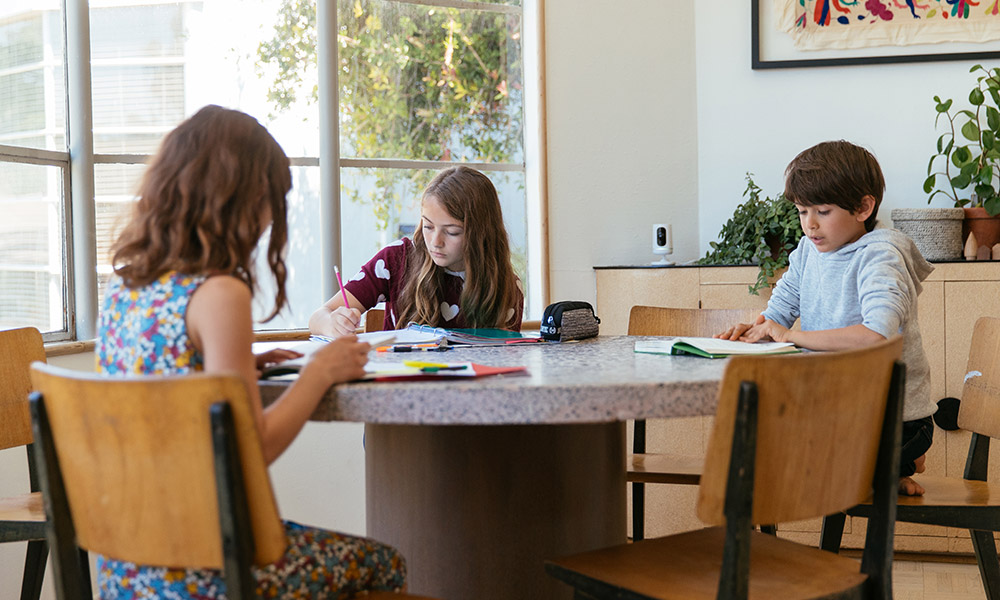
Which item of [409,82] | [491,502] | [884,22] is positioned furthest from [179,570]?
[884,22]

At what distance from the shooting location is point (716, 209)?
374 cm

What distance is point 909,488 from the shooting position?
1851 millimetres

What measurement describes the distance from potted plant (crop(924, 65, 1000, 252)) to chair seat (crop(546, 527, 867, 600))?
87.5 inches

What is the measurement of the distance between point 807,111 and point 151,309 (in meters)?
2.96

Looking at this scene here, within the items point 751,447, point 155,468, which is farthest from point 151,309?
point 751,447

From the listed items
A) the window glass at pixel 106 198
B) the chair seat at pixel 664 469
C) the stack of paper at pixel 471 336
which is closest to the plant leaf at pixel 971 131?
the chair seat at pixel 664 469

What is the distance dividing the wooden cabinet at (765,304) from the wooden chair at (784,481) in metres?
1.89

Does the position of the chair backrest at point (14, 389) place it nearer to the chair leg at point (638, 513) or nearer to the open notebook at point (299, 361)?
the open notebook at point (299, 361)

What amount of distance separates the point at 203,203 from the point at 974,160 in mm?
2892

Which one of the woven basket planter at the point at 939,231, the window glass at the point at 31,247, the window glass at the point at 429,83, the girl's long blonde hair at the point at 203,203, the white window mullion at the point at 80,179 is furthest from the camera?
the window glass at the point at 429,83

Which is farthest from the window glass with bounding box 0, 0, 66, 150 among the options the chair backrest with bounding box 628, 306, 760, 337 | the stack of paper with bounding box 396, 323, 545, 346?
the chair backrest with bounding box 628, 306, 760, 337

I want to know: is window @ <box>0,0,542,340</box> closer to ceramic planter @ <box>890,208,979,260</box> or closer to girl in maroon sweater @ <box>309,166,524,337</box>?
girl in maroon sweater @ <box>309,166,524,337</box>

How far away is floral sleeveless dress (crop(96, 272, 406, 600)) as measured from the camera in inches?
45.6

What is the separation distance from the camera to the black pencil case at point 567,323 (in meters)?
2.02
